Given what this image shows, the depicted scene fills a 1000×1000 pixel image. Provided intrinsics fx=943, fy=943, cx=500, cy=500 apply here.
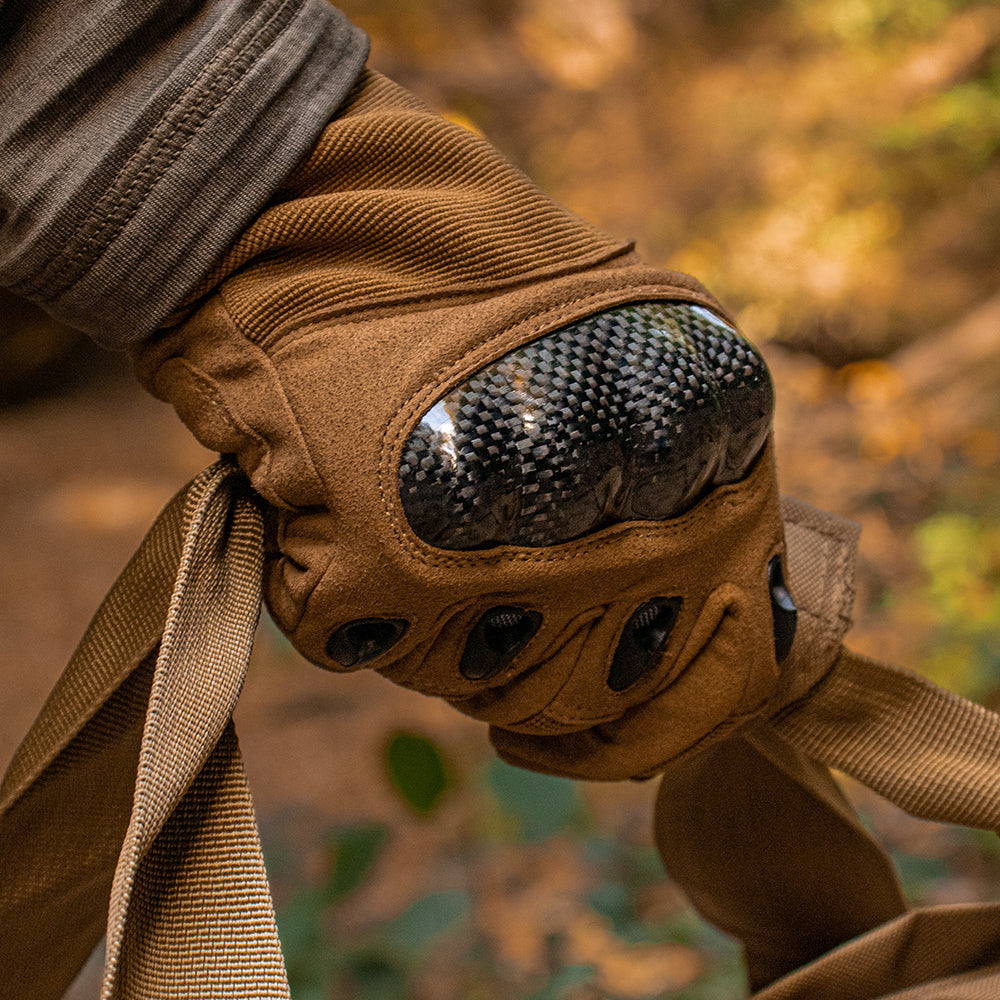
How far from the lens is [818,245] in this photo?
11.3ft

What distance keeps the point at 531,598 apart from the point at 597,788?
1.69 metres

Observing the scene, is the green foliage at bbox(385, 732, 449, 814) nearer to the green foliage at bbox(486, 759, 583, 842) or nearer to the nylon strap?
the green foliage at bbox(486, 759, 583, 842)

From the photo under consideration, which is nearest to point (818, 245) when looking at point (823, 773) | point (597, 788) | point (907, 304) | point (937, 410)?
point (907, 304)

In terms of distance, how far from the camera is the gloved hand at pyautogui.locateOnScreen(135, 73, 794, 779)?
413 millimetres

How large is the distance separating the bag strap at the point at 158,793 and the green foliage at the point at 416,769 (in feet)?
2.16

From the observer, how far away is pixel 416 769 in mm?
1169

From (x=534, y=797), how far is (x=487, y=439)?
921mm

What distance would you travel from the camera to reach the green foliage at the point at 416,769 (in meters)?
1.17

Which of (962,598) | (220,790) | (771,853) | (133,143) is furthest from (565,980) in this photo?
(962,598)

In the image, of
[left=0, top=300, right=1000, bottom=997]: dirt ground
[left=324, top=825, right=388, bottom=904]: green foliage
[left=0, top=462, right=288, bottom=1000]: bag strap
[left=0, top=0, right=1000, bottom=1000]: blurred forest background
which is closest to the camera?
[left=0, top=462, right=288, bottom=1000]: bag strap

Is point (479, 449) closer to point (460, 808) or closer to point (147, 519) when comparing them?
point (460, 808)

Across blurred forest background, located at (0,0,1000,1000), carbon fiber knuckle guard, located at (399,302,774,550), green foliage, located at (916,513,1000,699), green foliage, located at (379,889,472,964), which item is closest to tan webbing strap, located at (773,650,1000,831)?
carbon fiber knuckle guard, located at (399,302,774,550)

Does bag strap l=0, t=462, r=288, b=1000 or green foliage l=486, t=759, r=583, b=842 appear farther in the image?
green foliage l=486, t=759, r=583, b=842

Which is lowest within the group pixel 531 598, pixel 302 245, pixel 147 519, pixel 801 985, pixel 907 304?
pixel 147 519
